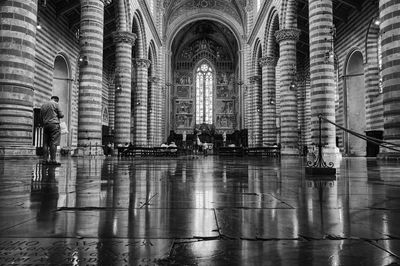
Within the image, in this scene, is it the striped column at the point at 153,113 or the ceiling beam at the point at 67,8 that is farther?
the striped column at the point at 153,113

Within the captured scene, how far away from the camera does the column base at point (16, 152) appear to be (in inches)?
445

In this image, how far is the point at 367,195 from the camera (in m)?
3.21

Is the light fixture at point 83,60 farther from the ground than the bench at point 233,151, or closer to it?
farther from the ground

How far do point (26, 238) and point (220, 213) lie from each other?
3.79 ft

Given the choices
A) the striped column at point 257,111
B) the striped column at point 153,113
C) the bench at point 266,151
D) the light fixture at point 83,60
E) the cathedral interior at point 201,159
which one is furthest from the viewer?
the striped column at point 153,113

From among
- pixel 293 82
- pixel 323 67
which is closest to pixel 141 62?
pixel 293 82

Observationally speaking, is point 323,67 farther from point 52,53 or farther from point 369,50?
point 52,53

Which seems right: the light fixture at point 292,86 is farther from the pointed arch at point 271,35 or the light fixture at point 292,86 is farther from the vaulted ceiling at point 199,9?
the pointed arch at point 271,35

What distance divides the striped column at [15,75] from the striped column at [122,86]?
10251mm

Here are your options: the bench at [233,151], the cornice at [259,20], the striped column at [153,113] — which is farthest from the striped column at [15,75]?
the striped column at [153,113]

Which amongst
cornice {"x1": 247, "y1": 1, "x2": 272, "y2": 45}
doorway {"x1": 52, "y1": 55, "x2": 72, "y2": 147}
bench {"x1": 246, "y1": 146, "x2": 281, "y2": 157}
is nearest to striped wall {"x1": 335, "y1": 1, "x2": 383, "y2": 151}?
bench {"x1": 246, "y1": 146, "x2": 281, "y2": 157}

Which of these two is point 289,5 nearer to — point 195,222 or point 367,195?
point 367,195

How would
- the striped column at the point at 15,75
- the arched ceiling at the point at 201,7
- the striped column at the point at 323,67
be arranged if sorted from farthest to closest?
the arched ceiling at the point at 201,7, the striped column at the point at 323,67, the striped column at the point at 15,75

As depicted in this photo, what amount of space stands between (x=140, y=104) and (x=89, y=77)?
11.8 m
